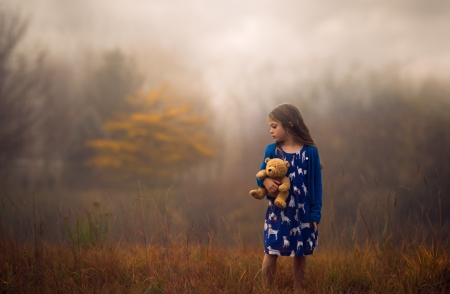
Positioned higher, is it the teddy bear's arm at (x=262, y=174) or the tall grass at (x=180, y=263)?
the teddy bear's arm at (x=262, y=174)

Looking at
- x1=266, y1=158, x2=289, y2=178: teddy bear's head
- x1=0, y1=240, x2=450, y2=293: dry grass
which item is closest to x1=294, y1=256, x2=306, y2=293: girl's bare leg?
x1=0, y1=240, x2=450, y2=293: dry grass

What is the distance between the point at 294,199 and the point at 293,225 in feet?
0.64

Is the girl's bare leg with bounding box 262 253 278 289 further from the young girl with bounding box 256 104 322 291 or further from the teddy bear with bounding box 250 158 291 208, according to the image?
the teddy bear with bounding box 250 158 291 208

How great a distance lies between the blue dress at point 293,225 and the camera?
2.95 meters

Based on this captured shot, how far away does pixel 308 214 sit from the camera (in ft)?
9.84

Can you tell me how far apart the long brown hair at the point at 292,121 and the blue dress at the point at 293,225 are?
19 centimetres

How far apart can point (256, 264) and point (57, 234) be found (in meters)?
1.99

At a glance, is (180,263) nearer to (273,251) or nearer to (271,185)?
(273,251)

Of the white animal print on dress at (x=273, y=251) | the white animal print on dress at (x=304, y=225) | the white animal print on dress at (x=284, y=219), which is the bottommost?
the white animal print on dress at (x=273, y=251)

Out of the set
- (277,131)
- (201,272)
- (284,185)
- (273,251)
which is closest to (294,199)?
(284,185)

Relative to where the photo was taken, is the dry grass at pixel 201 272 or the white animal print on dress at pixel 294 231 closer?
the white animal print on dress at pixel 294 231

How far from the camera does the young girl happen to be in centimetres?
297

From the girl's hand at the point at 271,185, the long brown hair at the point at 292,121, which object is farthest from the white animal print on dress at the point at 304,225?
the long brown hair at the point at 292,121

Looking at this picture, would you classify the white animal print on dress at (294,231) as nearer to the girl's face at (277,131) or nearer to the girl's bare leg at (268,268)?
the girl's bare leg at (268,268)
